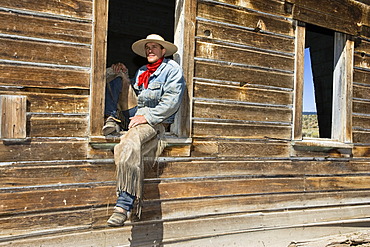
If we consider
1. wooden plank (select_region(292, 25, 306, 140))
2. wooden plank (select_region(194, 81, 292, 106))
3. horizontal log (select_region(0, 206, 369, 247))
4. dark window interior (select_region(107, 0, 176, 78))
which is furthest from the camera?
dark window interior (select_region(107, 0, 176, 78))

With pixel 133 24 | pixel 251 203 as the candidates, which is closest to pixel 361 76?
pixel 251 203

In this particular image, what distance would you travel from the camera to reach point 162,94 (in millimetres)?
3316

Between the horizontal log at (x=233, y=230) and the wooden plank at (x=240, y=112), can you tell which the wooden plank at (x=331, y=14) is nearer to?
the wooden plank at (x=240, y=112)

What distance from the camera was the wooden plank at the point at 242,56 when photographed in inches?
145

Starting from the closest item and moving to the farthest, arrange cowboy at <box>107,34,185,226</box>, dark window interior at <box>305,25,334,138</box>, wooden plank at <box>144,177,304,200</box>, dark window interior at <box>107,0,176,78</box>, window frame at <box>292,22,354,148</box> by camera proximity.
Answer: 1. cowboy at <box>107,34,185,226</box>
2. wooden plank at <box>144,177,304,200</box>
3. window frame at <box>292,22,354,148</box>
4. dark window interior at <box>305,25,334,138</box>
5. dark window interior at <box>107,0,176,78</box>

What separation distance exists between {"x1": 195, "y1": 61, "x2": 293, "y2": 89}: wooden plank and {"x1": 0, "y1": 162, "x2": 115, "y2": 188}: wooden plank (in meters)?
1.48

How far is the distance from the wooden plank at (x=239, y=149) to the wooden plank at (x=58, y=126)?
4.10ft

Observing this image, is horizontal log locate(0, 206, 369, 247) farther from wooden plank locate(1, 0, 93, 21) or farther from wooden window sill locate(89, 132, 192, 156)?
wooden plank locate(1, 0, 93, 21)

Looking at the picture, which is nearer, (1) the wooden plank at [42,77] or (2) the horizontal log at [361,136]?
(1) the wooden plank at [42,77]

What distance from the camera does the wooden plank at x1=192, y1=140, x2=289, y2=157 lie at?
12.1 feet

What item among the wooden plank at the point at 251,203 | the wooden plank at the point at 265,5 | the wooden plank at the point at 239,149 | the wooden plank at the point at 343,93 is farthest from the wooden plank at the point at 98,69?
the wooden plank at the point at 343,93

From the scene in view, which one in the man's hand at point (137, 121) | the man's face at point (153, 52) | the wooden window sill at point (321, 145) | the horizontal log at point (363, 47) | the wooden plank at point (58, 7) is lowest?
the wooden window sill at point (321, 145)

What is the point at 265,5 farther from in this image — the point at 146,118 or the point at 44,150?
the point at 44,150

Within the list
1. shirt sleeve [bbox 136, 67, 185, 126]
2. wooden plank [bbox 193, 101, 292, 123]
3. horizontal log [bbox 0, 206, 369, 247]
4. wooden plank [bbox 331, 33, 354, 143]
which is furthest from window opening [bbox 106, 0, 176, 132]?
horizontal log [bbox 0, 206, 369, 247]
